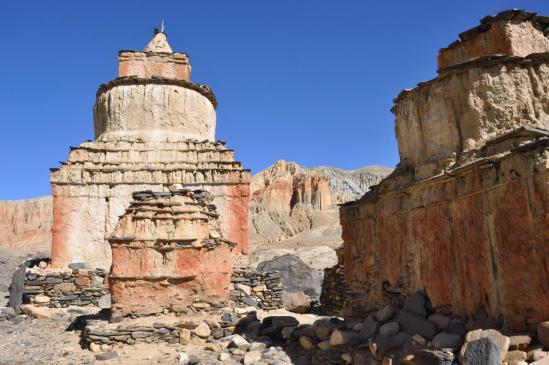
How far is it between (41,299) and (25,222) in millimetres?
67004

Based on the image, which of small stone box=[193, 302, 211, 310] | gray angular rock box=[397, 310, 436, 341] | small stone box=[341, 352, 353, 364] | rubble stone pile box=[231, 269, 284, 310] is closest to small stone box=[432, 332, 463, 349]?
gray angular rock box=[397, 310, 436, 341]

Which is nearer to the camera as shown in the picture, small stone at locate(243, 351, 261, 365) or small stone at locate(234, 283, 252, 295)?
small stone at locate(243, 351, 261, 365)

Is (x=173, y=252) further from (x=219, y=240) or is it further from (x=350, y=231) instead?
(x=350, y=231)

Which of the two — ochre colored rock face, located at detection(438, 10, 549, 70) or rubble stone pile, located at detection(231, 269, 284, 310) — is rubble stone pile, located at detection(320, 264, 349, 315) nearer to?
rubble stone pile, located at detection(231, 269, 284, 310)

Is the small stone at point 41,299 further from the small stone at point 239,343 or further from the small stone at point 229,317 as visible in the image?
the small stone at point 239,343

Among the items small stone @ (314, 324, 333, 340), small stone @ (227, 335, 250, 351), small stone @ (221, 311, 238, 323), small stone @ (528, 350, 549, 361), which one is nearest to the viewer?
small stone @ (528, 350, 549, 361)

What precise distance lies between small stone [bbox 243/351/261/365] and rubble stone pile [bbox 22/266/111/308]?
786 centimetres

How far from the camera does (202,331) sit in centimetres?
950

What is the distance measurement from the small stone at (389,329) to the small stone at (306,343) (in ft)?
5.69

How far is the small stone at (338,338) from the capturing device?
743 cm

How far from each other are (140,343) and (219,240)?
2.82 meters

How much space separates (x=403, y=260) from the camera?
26.1 ft

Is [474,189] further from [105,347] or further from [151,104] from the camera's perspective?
[151,104]

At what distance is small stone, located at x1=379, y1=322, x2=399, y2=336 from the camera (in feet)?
21.8
